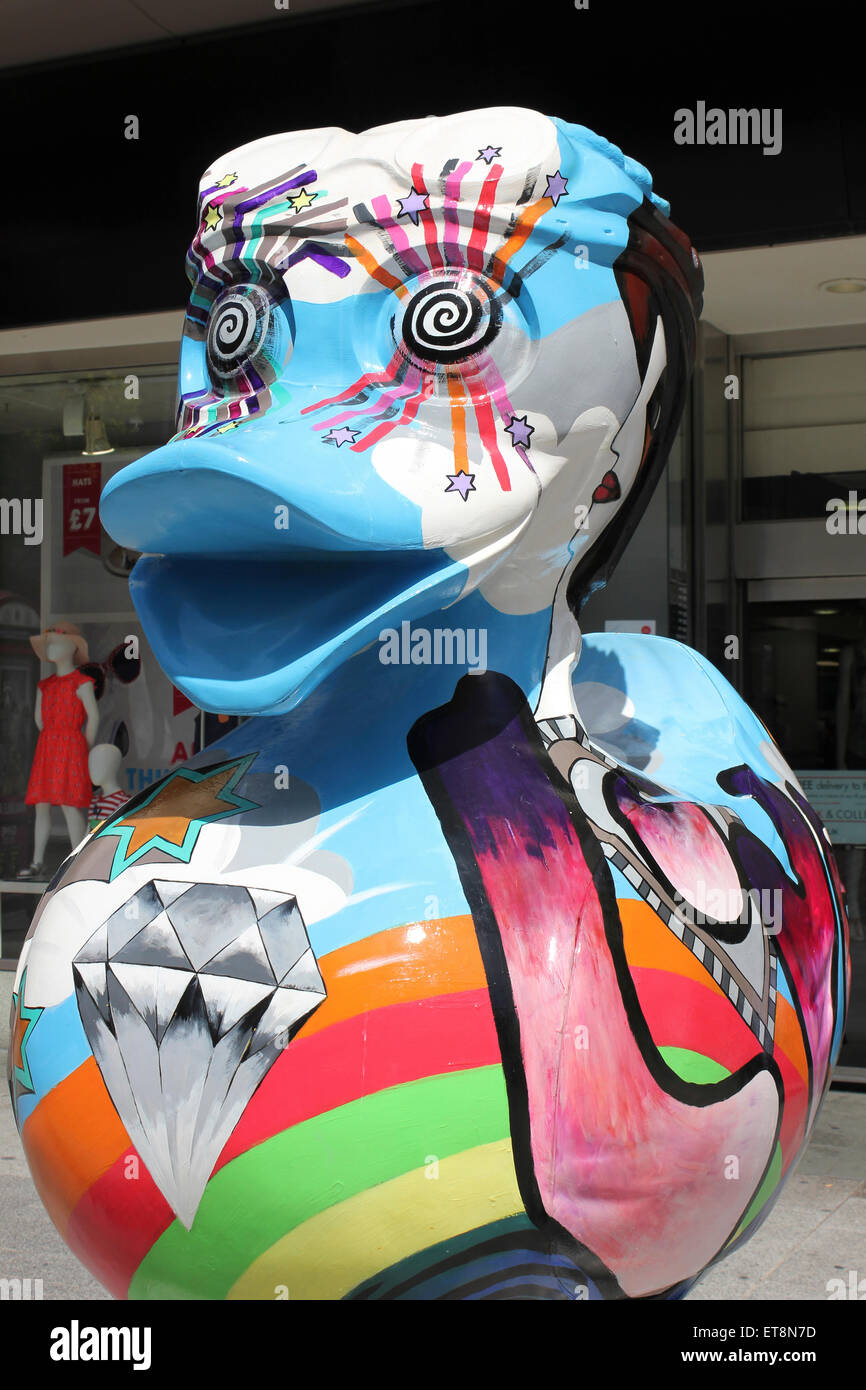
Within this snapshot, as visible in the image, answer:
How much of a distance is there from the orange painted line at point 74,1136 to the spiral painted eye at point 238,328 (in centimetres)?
80

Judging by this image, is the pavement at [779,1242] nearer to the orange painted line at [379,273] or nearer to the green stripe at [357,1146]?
the green stripe at [357,1146]

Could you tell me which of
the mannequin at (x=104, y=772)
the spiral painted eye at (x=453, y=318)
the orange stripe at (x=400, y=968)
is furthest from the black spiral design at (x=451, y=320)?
the mannequin at (x=104, y=772)

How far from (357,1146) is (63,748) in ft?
20.3

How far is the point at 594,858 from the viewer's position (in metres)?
1.47

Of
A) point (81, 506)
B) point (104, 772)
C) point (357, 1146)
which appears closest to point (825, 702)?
point (104, 772)

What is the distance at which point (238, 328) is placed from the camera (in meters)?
1.55

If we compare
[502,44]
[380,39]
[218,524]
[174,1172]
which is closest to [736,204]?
[502,44]

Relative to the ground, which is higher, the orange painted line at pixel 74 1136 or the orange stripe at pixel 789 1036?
the orange stripe at pixel 789 1036

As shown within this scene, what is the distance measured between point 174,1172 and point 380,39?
441 cm

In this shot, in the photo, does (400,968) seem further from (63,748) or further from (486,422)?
(63,748)

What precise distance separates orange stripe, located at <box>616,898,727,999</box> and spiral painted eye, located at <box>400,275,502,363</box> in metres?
0.63

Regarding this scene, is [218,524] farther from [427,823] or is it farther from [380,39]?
[380,39]

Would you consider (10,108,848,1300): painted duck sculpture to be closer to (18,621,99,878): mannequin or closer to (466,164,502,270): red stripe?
(466,164,502,270): red stripe

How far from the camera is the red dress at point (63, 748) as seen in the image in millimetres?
7223
